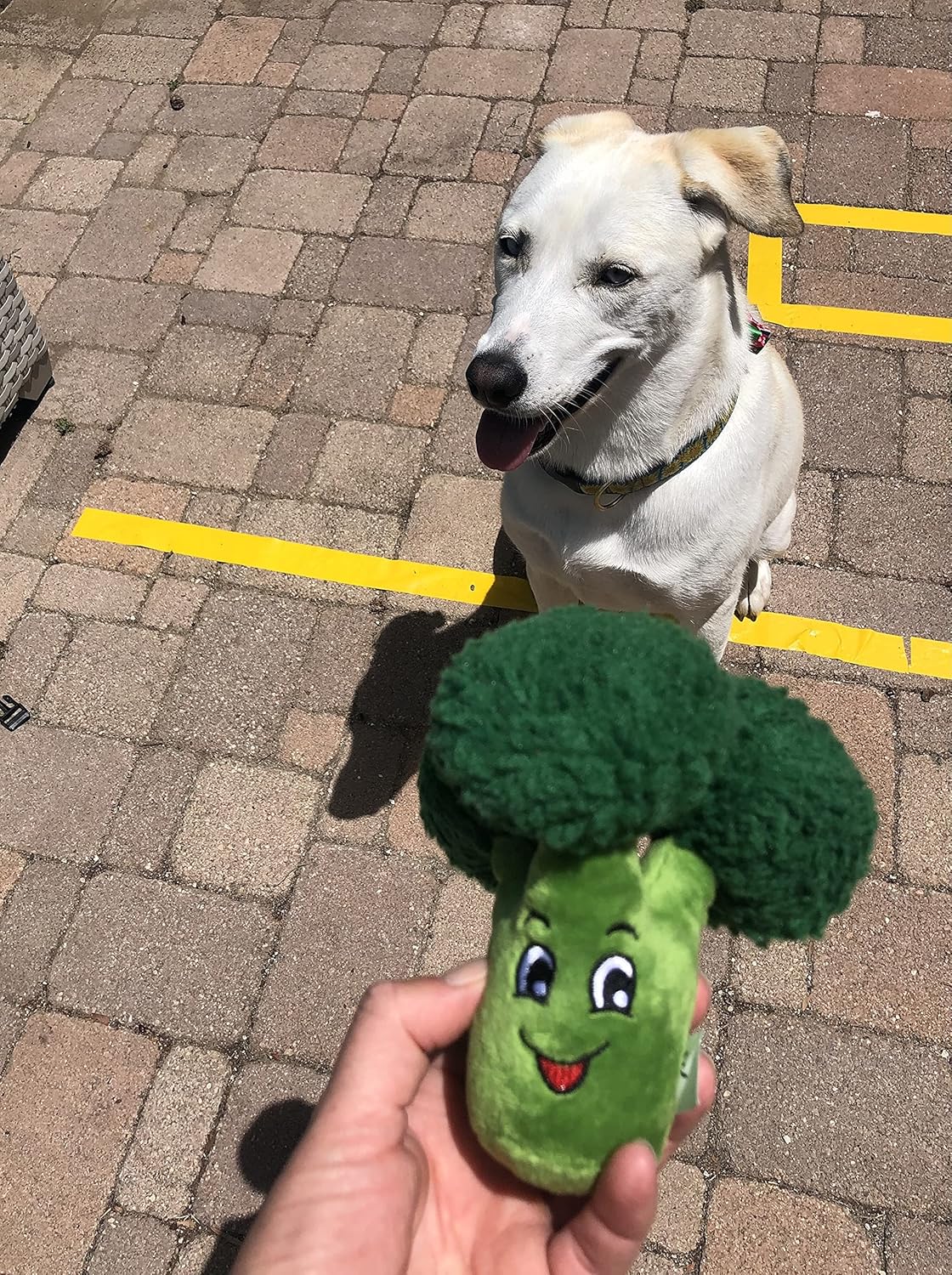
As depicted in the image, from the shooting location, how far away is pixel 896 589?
4078 mm

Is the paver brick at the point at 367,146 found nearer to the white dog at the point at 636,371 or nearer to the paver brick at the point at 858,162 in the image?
the paver brick at the point at 858,162

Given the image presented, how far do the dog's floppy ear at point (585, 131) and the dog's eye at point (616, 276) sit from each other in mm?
444

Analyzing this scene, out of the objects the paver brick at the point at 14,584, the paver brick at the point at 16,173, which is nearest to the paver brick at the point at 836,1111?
the paver brick at the point at 14,584

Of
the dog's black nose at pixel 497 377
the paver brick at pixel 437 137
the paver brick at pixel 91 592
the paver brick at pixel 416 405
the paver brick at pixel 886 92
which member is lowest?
the paver brick at pixel 91 592

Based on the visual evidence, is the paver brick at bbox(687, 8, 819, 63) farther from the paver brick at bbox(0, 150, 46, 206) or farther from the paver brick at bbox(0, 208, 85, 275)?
the paver brick at bbox(0, 150, 46, 206)

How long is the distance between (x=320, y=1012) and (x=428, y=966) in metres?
0.38

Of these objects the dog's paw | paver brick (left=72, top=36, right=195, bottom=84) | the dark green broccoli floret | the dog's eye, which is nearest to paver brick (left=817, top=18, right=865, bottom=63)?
the dog's paw

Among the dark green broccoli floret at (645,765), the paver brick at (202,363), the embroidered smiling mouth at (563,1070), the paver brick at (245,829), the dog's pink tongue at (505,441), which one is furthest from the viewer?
the paver brick at (202,363)

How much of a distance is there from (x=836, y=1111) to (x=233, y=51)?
685cm

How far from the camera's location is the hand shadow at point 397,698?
3.77m

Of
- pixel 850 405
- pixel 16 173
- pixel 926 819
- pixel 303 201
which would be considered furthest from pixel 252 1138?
pixel 16 173

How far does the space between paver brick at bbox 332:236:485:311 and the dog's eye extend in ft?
8.60

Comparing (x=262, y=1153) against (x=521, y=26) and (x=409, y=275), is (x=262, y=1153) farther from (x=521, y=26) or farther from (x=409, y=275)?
(x=521, y=26)

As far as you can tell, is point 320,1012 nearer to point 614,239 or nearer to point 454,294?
point 614,239
